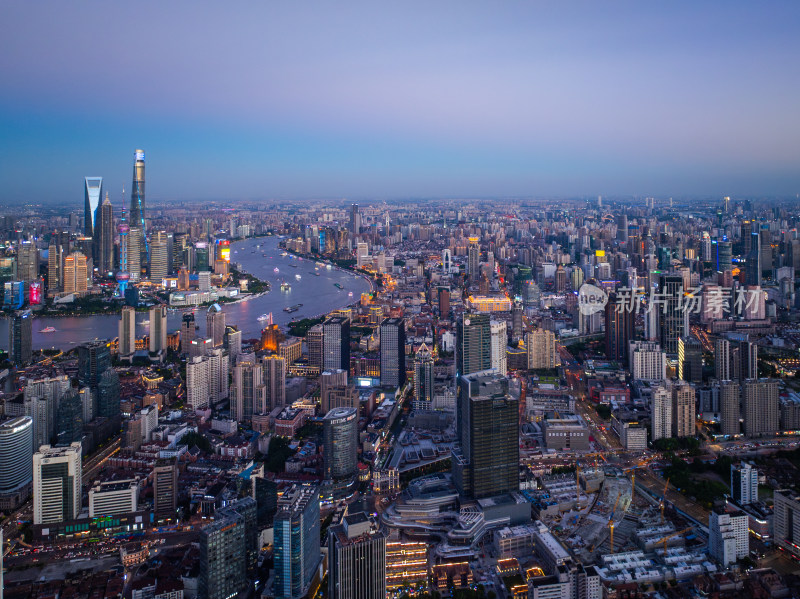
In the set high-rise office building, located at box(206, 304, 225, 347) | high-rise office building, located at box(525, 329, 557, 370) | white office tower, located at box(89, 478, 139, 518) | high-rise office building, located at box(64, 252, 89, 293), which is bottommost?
white office tower, located at box(89, 478, 139, 518)

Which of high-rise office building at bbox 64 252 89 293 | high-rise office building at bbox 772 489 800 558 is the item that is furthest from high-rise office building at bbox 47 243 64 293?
high-rise office building at bbox 772 489 800 558

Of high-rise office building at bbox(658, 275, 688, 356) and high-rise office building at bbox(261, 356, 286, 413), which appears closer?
high-rise office building at bbox(261, 356, 286, 413)

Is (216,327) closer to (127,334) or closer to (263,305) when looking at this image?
(127,334)

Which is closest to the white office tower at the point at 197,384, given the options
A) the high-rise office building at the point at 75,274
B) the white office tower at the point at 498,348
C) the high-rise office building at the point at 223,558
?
the white office tower at the point at 498,348

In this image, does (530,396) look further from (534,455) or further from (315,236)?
(315,236)

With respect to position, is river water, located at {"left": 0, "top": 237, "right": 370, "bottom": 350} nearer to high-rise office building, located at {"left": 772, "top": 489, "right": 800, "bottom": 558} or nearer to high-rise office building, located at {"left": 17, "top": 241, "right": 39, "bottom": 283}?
high-rise office building, located at {"left": 17, "top": 241, "right": 39, "bottom": 283}

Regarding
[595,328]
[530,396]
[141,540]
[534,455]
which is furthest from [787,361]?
[141,540]
